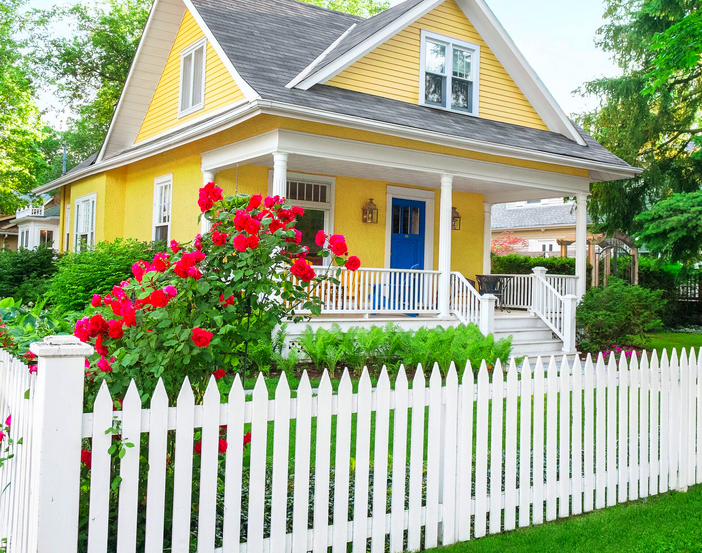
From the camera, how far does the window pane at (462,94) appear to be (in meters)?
13.5

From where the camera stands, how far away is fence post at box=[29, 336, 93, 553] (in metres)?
2.81

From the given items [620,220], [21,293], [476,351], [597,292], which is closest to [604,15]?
[620,220]

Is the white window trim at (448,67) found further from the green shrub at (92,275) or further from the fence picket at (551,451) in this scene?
the fence picket at (551,451)

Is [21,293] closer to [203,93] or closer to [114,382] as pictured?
[203,93]

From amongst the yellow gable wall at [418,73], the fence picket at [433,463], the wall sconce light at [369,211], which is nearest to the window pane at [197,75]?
the yellow gable wall at [418,73]

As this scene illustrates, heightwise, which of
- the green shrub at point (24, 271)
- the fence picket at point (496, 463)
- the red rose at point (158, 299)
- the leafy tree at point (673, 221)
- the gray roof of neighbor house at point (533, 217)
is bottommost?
the fence picket at point (496, 463)

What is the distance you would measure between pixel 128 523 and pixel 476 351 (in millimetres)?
6927

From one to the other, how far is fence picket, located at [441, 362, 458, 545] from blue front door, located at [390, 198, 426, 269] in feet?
33.9

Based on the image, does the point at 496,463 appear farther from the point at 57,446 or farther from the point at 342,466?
the point at 57,446

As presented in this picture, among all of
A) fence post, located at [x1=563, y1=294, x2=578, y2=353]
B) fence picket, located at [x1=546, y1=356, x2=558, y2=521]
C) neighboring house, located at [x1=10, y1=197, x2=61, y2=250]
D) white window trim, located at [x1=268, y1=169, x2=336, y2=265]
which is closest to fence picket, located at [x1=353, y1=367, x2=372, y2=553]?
fence picket, located at [x1=546, y1=356, x2=558, y2=521]

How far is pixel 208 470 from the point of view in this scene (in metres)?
3.21

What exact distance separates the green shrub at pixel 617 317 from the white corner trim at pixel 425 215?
366 centimetres

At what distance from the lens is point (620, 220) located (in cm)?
1877

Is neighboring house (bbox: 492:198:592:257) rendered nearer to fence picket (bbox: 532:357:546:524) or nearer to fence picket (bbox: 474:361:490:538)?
fence picket (bbox: 532:357:546:524)
